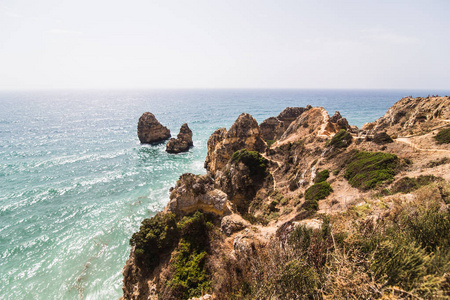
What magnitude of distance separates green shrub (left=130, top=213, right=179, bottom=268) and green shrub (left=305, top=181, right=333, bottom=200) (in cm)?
1560

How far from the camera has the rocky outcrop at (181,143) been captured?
6950 cm

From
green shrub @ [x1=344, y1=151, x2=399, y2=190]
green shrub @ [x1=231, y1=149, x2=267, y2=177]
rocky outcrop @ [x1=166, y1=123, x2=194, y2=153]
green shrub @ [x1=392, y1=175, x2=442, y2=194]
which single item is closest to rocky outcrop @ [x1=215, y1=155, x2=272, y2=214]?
green shrub @ [x1=231, y1=149, x2=267, y2=177]

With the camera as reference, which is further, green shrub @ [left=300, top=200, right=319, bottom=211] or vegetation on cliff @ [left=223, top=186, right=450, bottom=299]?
green shrub @ [left=300, top=200, right=319, bottom=211]

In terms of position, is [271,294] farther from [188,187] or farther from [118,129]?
[118,129]

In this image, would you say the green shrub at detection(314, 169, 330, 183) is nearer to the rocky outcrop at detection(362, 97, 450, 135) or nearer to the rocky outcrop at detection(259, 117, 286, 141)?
the rocky outcrop at detection(362, 97, 450, 135)

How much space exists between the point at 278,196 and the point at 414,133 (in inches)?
820

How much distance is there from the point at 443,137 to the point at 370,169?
30.9 feet

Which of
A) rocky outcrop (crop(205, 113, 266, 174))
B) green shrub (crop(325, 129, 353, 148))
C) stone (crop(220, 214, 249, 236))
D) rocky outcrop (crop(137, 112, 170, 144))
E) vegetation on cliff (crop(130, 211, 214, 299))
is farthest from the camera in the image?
rocky outcrop (crop(137, 112, 170, 144))

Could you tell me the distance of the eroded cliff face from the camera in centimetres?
827

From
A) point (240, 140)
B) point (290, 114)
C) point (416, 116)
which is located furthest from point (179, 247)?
point (290, 114)

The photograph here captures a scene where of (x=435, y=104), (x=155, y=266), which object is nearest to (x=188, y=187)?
(x=155, y=266)

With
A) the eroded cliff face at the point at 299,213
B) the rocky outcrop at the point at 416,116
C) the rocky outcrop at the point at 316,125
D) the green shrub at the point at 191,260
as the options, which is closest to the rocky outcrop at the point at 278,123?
the rocky outcrop at the point at 316,125

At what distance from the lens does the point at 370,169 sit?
22453 millimetres

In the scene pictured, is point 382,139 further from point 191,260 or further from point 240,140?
point 191,260
